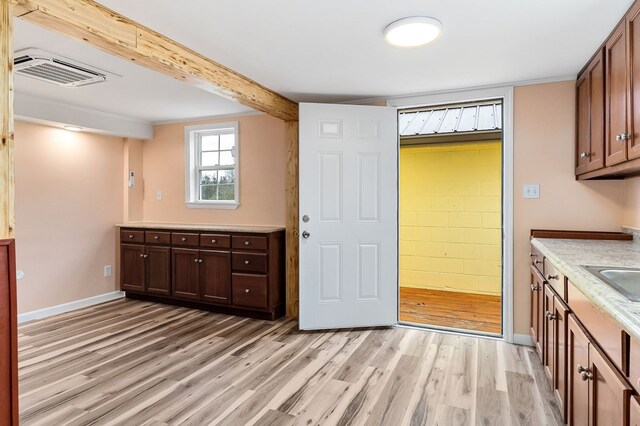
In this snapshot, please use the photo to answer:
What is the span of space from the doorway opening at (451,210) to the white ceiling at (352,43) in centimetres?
129

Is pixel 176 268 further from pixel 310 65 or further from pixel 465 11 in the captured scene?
pixel 465 11

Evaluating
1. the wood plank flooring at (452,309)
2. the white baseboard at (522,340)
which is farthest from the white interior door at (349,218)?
the white baseboard at (522,340)

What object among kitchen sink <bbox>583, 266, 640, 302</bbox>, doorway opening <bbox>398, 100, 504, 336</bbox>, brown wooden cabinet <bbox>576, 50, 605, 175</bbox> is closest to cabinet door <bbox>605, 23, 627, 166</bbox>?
brown wooden cabinet <bbox>576, 50, 605, 175</bbox>

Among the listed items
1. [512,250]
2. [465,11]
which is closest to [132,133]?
[465,11]

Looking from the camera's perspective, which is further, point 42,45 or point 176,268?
point 176,268

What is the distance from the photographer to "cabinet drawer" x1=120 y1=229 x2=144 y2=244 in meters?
4.34

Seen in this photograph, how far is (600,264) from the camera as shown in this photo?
67.7 inches

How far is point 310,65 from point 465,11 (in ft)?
3.71

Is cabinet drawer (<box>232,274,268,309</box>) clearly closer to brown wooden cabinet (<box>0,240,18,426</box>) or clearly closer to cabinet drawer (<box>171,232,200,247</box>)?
cabinet drawer (<box>171,232,200,247</box>)

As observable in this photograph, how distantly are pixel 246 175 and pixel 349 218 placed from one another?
1.50 metres

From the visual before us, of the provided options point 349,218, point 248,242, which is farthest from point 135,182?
point 349,218

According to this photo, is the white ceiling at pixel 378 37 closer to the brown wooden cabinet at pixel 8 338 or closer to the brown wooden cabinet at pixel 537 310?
the brown wooden cabinet at pixel 8 338

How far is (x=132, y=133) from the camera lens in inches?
179

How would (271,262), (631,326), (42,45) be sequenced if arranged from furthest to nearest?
→ (271,262)
(42,45)
(631,326)
